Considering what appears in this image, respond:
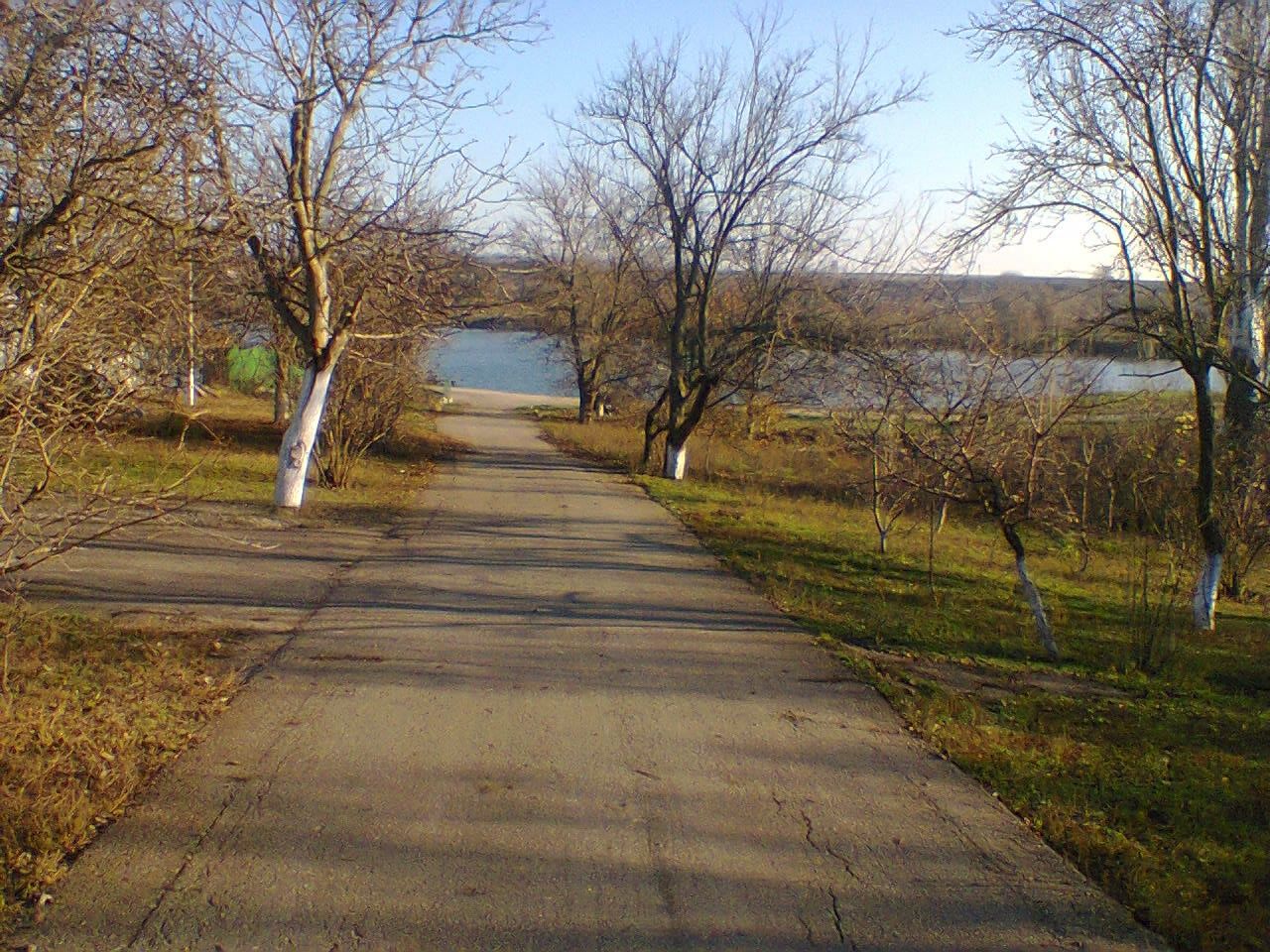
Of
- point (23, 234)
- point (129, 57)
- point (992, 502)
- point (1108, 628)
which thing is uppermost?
point (129, 57)

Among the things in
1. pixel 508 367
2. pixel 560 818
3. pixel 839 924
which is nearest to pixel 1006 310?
pixel 560 818

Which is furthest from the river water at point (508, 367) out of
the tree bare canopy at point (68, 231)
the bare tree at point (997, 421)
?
the tree bare canopy at point (68, 231)

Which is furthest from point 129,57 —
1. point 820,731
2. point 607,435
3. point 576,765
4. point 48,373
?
point 607,435

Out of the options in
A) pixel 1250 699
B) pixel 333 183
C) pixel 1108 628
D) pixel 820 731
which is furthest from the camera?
pixel 333 183

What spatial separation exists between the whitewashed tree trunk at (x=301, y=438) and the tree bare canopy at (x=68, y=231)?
7.13 meters

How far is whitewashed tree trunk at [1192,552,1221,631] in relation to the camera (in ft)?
37.9

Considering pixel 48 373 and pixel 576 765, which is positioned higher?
pixel 48 373

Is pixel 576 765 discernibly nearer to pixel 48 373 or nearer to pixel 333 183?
pixel 48 373

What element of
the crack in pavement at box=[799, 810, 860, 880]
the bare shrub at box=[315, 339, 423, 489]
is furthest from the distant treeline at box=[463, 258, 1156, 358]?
the crack in pavement at box=[799, 810, 860, 880]

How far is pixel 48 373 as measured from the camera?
541 cm

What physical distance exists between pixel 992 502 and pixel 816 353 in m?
10.7

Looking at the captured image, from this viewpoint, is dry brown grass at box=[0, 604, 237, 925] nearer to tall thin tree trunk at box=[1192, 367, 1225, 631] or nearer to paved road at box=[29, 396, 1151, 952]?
paved road at box=[29, 396, 1151, 952]

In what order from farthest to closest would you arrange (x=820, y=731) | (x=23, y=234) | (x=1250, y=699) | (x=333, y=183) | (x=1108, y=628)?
(x=333, y=183), (x=1108, y=628), (x=1250, y=699), (x=820, y=731), (x=23, y=234)

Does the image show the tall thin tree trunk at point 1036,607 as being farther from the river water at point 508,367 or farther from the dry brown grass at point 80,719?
the river water at point 508,367
